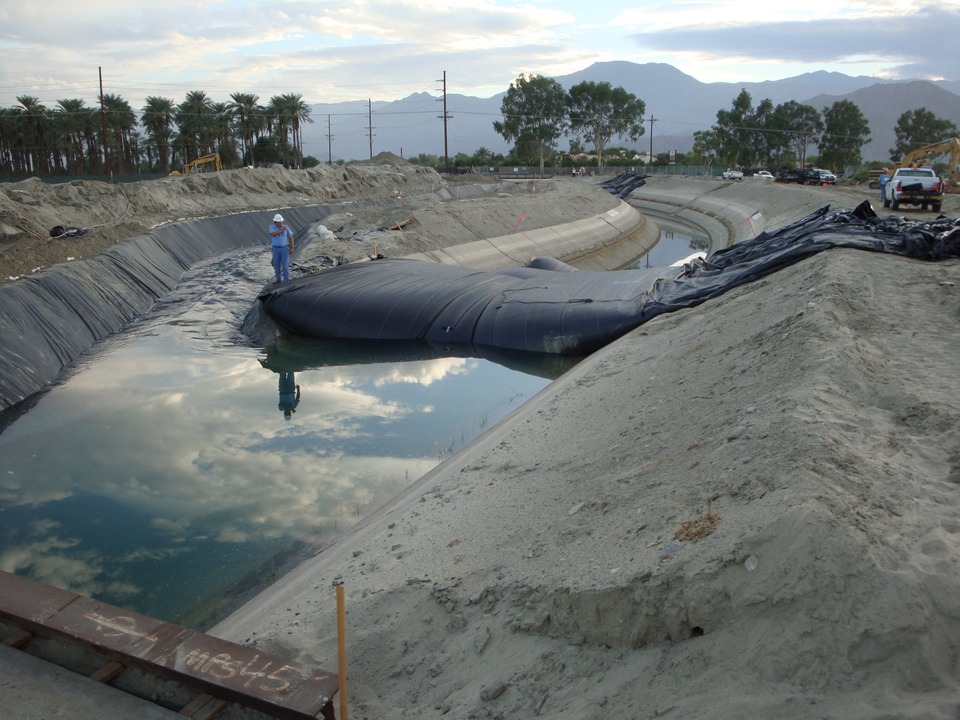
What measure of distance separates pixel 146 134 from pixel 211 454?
5998 cm

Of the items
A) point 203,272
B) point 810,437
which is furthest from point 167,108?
point 810,437

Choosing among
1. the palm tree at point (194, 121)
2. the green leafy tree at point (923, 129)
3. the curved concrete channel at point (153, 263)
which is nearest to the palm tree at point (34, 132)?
the palm tree at point (194, 121)

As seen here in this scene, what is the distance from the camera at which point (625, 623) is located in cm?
437

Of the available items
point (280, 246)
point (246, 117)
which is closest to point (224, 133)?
point (246, 117)

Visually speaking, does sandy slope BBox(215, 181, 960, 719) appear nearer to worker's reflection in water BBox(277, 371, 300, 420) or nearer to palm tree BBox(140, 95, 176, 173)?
worker's reflection in water BBox(277, 371, 300, 420)

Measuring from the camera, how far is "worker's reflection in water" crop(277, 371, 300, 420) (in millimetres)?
12527

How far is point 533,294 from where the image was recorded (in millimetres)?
15867

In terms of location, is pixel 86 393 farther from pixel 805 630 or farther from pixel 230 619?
pixel 805 630

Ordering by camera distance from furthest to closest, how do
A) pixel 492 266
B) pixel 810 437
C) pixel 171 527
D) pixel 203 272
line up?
pixel 492 266
pixel 203 272
pixel 171 527
pixel 810 437

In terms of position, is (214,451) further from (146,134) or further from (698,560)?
(146,134)

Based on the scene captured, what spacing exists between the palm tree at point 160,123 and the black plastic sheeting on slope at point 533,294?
45.9 metres

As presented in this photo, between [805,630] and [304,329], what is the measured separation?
566 inches

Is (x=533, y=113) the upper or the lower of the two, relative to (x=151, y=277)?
upper

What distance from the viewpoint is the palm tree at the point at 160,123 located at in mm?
57250
